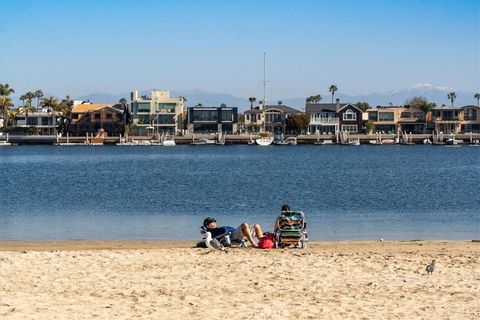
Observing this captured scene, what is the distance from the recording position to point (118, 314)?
14.5 m

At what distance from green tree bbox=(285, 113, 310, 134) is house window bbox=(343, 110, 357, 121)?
703cm

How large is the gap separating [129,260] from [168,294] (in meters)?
4.16

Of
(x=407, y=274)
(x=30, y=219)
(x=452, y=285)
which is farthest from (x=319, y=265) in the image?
(x=30, y=219)

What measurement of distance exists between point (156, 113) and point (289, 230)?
144m

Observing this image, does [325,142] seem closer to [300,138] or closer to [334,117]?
[300,138]

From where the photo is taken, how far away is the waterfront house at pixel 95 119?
530ft

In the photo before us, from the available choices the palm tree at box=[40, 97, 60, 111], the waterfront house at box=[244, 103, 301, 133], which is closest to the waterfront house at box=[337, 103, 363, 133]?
the waterfront house at box=[244, 103, 301, 133]

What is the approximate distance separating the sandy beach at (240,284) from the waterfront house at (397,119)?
490 feet

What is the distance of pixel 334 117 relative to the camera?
16700 centimetres

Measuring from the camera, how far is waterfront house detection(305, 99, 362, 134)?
165875 millimetres

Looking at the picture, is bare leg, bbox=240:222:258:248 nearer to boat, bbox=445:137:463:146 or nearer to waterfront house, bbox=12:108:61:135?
boat, bbox=445:137:463:146

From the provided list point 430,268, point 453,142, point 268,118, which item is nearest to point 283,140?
point 268,118

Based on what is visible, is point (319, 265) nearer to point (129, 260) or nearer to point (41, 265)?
point (129, 260)

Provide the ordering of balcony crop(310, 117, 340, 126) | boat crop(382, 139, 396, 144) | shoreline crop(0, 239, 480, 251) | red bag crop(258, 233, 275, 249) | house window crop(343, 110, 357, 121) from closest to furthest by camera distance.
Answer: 1. red bag crop(258, 233, 275, 249)
2. shoreline crop(0, 239, 480, 251)
3. house window crop(343, 110, 357, 121)
4. boat crop(382, 139, 396, 144)
5. balcony crop(310, 117, 340, 126)
